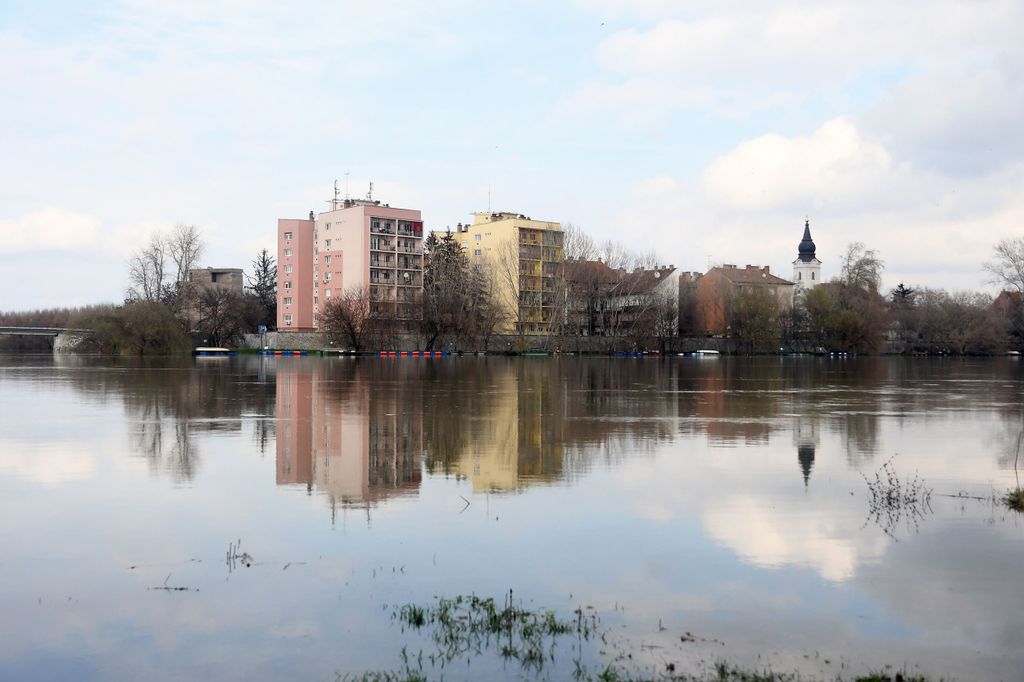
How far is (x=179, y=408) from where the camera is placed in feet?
91.6

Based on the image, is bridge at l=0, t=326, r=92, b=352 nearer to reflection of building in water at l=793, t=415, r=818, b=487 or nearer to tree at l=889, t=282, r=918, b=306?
reflection of building in water at l=793, t=415, r=818, b=487

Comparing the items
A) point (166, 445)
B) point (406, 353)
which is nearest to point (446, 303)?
point (406, 353)

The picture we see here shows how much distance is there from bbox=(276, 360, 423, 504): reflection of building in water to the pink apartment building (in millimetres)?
84653

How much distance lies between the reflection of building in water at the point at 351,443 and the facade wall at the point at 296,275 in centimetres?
9527

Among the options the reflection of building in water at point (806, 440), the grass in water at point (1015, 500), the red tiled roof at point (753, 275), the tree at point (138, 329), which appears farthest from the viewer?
the red tiled roof at point (753, 275)

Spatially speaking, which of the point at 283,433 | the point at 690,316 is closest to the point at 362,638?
the point at 283,433

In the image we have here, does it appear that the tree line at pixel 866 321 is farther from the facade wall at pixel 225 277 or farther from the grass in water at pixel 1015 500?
the grass in water at pixel 1015 500

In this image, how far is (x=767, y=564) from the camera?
9648 mm

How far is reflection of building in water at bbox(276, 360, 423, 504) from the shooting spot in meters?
14.5

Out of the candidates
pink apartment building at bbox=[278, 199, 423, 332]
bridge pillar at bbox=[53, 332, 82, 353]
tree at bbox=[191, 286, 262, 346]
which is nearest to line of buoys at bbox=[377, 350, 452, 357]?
pink apartment building at bbox=[278, 199, 423, 332]

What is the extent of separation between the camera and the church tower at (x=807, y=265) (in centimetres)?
17475

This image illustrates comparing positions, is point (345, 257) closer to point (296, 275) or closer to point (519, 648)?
point (296, 275)

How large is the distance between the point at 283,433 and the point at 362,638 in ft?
47.7

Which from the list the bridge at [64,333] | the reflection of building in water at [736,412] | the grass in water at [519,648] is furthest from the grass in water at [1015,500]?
the bridge at [64,333]
